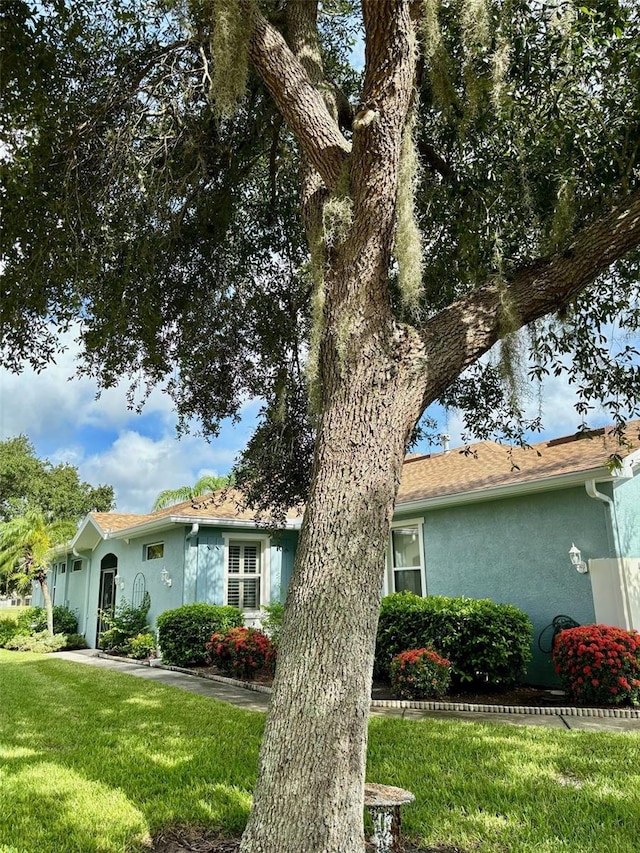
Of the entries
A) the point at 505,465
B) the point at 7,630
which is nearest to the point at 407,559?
the point at 505,465

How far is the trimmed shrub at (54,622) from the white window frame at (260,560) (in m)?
7.46

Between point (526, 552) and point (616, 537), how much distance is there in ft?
4.53

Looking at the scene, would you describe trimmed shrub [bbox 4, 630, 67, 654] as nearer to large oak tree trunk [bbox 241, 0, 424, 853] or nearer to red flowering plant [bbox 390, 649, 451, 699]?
red flowering plant [bbox 390, 649, 451, 699]

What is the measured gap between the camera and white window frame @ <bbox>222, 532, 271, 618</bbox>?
523 inches

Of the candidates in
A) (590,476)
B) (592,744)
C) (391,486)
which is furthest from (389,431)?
(590,476)

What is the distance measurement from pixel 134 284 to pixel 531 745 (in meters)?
5.58

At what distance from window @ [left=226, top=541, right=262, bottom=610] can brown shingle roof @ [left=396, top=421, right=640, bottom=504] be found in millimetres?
3706

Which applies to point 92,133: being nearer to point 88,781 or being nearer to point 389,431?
point 389,431

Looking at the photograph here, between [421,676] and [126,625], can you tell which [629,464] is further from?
[126,625]

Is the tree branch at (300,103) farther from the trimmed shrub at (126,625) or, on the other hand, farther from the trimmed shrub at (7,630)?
the trimmed shrub at (7,630)

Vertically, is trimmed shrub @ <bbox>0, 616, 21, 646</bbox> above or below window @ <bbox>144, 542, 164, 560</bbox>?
below

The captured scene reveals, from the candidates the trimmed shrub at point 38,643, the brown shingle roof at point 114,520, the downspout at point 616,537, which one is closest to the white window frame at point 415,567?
the downspout at point 616,537

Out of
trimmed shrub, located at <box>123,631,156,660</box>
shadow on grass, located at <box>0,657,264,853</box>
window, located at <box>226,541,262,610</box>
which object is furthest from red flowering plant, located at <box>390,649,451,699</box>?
trimmed shrub, located at <box>123,631,156,660</box>

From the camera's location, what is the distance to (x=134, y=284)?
253 inches
